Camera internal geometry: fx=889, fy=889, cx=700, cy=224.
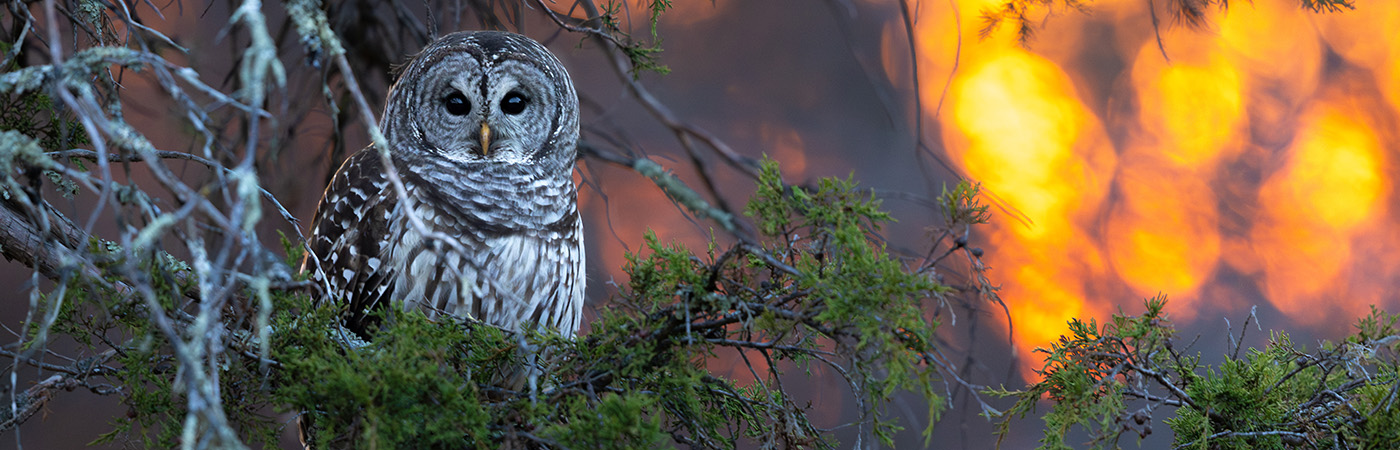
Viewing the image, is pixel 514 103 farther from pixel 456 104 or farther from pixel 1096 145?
pixel 1096 145

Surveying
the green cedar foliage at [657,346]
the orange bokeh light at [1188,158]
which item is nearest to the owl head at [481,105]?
the green cedar foliage at [657,346]

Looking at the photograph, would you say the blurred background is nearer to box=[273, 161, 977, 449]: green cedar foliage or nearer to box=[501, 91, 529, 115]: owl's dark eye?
box=[501, 91, 529, 115]: owl's dark eye

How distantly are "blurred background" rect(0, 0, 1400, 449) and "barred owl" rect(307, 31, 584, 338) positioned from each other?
2.35 metres

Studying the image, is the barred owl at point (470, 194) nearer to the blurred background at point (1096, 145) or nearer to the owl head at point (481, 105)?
the owl head at point (481, 105)

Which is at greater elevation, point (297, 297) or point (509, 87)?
point (509, 87)

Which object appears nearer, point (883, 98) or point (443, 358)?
point (443, 358)

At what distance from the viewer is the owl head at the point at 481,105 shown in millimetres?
2133

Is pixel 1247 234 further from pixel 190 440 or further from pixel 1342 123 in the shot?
pixel 190 440


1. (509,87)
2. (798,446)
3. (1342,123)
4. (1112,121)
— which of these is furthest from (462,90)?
(1342,123)

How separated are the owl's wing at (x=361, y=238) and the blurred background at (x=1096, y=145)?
8.03 ft

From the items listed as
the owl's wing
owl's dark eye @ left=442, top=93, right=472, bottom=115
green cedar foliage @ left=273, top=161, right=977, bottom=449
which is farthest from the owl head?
green cedar foliage @ left=273, top=161, right=977, bottom=449

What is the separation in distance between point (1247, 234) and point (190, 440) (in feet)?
19.3

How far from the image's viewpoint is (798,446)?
1384mm

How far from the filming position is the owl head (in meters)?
2.13
